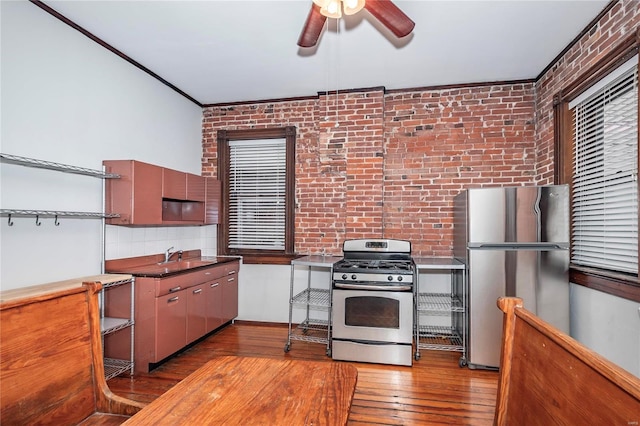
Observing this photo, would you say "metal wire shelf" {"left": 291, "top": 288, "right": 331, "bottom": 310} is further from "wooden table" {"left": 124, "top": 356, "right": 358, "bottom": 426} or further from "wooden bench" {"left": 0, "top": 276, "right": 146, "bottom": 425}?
"wooden bench" {"left": 0, "top": 276, "right": 146, "bottom": 425}

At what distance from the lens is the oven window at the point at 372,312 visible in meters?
3.31

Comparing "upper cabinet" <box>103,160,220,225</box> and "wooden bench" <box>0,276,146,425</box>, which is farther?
"upper cabinet" <box>103,160,220,225</box>

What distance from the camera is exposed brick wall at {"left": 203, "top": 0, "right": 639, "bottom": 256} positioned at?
3.97 meters

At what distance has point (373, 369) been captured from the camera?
3215 millimetres

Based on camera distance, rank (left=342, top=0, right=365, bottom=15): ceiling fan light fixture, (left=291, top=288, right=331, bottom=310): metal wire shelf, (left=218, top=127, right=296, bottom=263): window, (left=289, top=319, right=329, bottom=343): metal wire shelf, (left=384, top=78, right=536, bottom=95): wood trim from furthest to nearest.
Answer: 1. (left=218, top=127, right=296, bottom=263): window
2. (left=291, top=288, right=331, bottom=310): metal wire shelf
3. (left=289, top=319, right=329, bottom=343): metal wire shelf
4. (left=384, top=78, right=536, bottom=95): wood trim
5. (left=342, top=0, right=365, bottom=15): ceiling fan light fixture

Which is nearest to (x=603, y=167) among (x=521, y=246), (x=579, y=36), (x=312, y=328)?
(x=521, y=246)

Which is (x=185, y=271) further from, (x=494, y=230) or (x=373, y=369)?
(x=494, y=230)

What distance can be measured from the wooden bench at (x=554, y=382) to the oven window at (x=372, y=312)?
2.11 m

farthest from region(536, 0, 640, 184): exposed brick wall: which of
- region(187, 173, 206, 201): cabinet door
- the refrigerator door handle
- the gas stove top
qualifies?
region(187, 173, 206, 201): cabinet door

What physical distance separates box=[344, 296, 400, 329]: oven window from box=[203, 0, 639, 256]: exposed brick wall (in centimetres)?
100

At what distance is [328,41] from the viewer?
3109 mm

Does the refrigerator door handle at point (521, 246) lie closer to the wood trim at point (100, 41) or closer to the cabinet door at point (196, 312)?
the cabinet door at point (196, 312)

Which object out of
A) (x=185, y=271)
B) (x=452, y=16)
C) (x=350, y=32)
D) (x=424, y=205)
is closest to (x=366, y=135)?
(x=424, y=205)

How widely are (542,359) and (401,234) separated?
3173 millimetres
